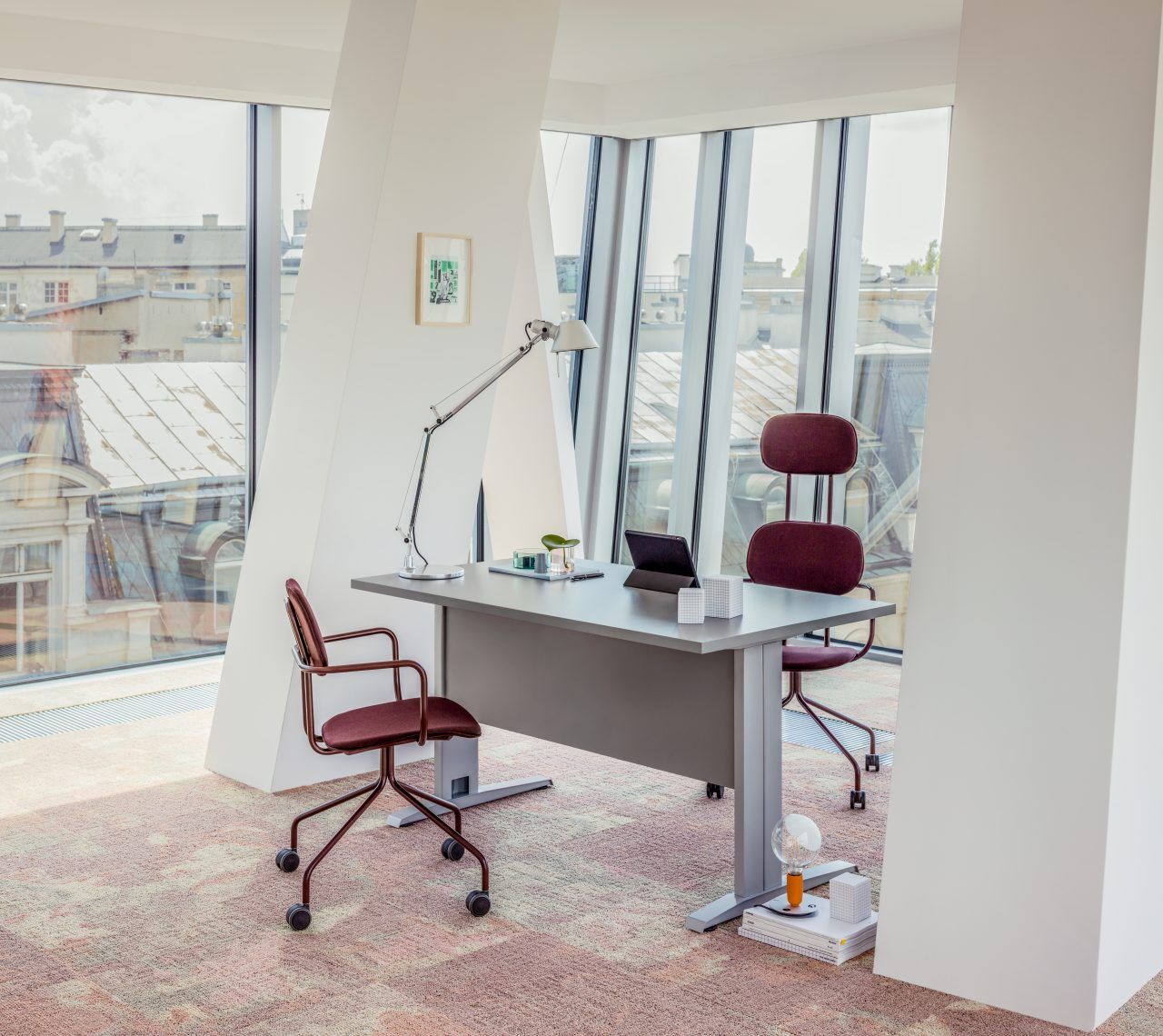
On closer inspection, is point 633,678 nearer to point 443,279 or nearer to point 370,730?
point 370,730

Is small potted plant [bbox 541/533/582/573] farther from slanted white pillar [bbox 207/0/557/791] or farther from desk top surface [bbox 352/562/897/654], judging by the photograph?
slanted white pillar [bbox 207/0/557/791]

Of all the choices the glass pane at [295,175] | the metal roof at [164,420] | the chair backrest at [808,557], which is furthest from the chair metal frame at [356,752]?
the glass pane at [295,175]

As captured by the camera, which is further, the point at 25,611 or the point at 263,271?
the point at 263,271

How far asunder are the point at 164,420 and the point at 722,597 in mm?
4062

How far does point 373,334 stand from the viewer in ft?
16.7

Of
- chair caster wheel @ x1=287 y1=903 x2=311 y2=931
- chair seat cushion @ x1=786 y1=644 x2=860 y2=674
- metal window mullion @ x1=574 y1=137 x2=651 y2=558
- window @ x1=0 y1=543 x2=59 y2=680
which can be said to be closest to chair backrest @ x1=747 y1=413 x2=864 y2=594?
chair seat cushion @ x1=786 y1=644 x2=860 y2=674

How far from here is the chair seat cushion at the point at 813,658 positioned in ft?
16.7

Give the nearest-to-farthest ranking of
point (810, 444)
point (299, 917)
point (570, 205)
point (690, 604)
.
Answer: point (299, 917) < point (690, 604) < point (810, 444) < point (570, 205)

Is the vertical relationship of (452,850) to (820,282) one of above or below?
below

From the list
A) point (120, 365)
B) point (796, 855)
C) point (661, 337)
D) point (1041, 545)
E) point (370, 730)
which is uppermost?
point (661, 337)

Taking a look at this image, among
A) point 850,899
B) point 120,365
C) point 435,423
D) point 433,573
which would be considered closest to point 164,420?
point 120,365

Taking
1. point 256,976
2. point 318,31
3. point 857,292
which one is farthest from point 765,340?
point 256,976

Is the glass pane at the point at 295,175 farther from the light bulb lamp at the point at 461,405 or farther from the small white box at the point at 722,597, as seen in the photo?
the small white box at the point at 722,597

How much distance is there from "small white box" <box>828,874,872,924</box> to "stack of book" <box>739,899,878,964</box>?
2cm
